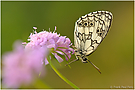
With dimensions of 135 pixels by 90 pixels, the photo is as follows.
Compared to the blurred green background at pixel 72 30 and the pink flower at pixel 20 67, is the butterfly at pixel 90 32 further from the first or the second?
the blurred green background at pixel 72 30

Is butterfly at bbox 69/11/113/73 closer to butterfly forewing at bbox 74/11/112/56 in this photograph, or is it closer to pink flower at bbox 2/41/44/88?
butterfly forewing at bbox 74/11/112/56

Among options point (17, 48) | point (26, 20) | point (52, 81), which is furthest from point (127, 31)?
point (17, 48)

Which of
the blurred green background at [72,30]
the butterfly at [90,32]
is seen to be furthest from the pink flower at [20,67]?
the blurred green background at [72,30]

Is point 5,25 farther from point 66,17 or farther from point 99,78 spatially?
point 99,78

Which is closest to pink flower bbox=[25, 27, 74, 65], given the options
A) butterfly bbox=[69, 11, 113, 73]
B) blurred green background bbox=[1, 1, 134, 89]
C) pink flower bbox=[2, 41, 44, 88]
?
butterfly bbox=[69, 11, 113, 73]

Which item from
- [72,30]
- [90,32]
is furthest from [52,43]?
[72,30]

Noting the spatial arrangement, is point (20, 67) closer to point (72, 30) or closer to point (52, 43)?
point (52, 43)
